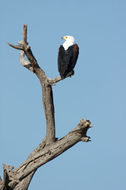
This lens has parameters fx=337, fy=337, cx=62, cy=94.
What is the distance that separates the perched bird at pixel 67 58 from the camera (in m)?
7.31

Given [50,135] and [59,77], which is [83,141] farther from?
[59,77]

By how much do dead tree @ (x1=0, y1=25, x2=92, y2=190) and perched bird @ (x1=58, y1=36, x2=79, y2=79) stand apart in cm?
38

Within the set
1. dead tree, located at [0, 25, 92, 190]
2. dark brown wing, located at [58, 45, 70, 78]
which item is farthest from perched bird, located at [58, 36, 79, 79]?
dead tree, located at [0, 25, 92, 190]

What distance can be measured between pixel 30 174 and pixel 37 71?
7.51 ft

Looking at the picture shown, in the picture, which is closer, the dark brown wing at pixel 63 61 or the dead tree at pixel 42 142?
the dead tree at pixel 42 142

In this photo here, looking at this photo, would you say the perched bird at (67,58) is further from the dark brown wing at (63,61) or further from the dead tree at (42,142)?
the dead tree at (42,142)

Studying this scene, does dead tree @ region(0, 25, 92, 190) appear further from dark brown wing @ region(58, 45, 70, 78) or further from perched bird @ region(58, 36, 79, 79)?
perched bird @ region(58, 36, 79, 79)

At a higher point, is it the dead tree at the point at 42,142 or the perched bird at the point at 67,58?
the perched bird at the point at 67,58

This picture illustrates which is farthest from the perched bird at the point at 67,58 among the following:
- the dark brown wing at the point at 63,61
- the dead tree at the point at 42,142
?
the dead tree at the point at 42,142

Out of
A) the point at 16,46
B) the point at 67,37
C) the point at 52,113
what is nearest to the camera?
the point at 16,46

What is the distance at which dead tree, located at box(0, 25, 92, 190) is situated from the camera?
6757mm

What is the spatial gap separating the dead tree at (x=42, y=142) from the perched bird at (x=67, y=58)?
384 millimetres

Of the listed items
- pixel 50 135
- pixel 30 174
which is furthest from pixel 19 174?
pixel 50 135

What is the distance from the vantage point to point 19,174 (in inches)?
288
